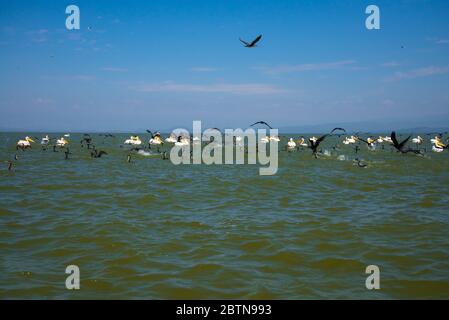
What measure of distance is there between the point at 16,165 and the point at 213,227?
21.4 m

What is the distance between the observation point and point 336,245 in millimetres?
9734

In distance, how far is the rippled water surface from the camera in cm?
738

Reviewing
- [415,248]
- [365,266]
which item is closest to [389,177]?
[415,248]

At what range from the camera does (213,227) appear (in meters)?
11.3

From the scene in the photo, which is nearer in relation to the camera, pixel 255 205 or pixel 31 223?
pixel 31 223

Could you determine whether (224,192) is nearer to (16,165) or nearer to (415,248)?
(415,248)

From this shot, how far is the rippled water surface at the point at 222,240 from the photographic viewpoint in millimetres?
7383

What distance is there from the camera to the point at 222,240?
1010 cm

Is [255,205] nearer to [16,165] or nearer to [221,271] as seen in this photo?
[221,271]
